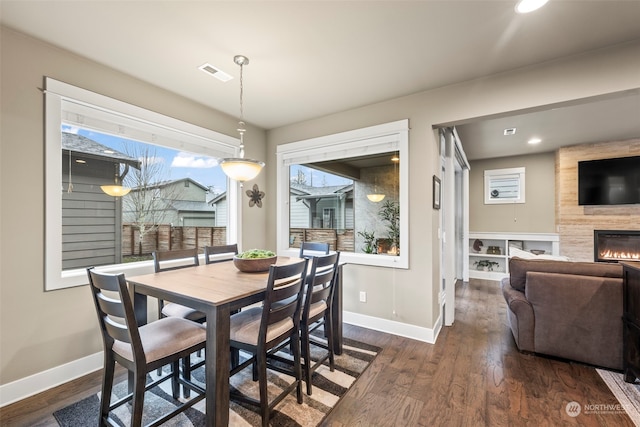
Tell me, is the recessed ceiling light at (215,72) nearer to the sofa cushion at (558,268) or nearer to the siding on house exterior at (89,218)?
the siding on house exterior at (89,218)

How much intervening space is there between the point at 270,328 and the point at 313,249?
1493 millimetres

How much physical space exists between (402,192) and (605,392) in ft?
7.25

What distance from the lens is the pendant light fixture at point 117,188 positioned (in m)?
2.62

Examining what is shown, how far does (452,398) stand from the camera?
1.96m

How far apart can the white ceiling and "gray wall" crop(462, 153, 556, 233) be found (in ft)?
13.6

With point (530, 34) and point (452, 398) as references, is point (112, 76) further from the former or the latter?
point (452, 398)

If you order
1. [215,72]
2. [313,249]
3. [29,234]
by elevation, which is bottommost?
[313,249]

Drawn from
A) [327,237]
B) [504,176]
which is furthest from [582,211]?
[327,237]

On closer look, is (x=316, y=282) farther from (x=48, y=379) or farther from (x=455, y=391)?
(x=48, y=379)

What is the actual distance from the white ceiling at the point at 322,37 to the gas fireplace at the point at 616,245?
13.7 ft

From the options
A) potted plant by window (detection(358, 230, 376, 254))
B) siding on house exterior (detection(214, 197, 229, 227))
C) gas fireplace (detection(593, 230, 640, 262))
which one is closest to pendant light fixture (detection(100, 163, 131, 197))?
siding on house exterior (detection(214, 197, 229, 227))

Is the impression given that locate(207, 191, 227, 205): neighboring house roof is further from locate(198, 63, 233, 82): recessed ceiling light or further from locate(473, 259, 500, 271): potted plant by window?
locate(473, 259, 500, 271): potted plant by window

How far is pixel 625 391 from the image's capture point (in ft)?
6.52

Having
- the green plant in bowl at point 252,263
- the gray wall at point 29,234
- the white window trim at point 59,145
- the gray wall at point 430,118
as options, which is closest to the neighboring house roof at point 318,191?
the gray wall at point 430,118
